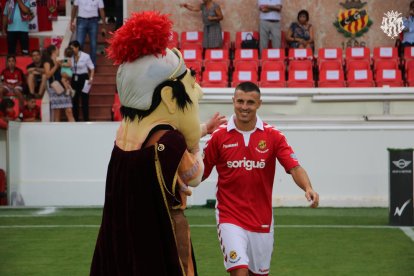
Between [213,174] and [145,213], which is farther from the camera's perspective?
[213,174]

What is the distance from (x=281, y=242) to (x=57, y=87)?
8.77 metres

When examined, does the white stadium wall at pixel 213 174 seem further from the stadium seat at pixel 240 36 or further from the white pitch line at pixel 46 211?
the stadium seat at pixel 240 36

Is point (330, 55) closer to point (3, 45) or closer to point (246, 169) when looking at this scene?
point (3, 45)

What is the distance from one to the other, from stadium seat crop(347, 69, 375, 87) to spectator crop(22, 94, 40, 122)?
626cm

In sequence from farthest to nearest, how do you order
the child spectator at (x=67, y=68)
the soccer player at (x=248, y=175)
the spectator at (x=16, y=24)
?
1. the spectator at (x=16, y=24)
2. the child spectator at (x=67, y=68)
3. the soccer player at (x=248, y=175)

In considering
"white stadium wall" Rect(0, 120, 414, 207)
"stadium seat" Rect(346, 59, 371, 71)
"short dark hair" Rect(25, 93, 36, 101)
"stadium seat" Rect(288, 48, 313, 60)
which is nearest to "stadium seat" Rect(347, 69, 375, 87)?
"stadium seat" Rect(346, 59, 371, 71)

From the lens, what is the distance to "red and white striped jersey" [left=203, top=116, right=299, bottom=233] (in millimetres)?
8352

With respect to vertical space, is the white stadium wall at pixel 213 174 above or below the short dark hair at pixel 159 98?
below

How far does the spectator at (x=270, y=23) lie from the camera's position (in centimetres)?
2297

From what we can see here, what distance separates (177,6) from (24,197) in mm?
8221

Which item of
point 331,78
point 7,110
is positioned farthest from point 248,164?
point 331,78

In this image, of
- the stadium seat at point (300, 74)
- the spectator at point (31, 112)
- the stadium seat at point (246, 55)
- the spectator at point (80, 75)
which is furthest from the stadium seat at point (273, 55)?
the spectator at point (31, 112)

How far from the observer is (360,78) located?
69.1 feet

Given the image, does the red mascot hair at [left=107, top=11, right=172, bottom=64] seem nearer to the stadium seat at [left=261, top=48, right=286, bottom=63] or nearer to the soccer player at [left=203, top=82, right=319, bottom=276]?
the soccer player at [left=203, top=82, right=319, bottom=276]
